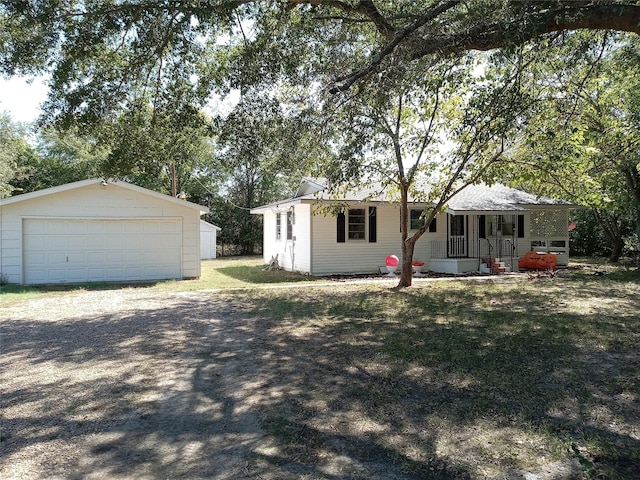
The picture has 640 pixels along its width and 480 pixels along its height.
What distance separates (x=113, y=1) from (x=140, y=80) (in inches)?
60.4

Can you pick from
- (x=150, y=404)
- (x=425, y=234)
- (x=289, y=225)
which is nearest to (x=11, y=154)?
(x=289, y=225)

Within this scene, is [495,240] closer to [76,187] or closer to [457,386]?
[457,386]

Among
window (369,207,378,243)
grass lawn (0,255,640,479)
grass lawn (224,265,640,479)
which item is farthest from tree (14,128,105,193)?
grass lawn (224,265,640,479)

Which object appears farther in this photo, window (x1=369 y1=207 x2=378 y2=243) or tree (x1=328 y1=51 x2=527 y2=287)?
window (x1=369 y1=207 x2=378 y2=243)

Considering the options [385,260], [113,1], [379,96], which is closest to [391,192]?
[385,260]

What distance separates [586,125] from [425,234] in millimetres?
6614

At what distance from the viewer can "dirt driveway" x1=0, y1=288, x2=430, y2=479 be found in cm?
317

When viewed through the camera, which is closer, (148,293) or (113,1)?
(113,1)

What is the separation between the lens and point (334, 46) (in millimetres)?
9078

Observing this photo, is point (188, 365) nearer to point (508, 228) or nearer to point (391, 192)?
point (391, 192)

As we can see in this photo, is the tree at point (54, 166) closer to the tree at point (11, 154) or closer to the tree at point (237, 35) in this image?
the tree at point (11, 154)

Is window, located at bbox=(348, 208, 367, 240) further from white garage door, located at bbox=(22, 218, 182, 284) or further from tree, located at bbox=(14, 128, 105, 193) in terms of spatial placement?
tree, located at bbox=(14, 128, 105, 193)

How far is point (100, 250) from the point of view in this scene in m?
15.1

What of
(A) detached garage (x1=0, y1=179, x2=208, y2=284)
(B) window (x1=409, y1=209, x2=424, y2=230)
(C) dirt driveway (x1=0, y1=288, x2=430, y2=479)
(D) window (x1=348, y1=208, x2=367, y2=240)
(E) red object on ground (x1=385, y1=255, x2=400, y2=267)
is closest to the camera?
(C) dirt driveway (x1=0, y1=288, x2=430, y2=479)
